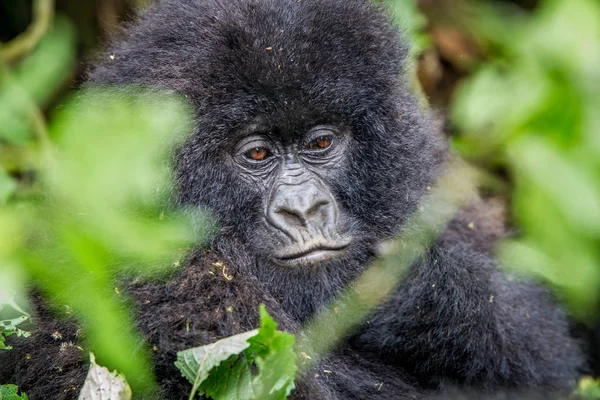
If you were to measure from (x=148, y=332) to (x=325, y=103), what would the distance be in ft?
3.79

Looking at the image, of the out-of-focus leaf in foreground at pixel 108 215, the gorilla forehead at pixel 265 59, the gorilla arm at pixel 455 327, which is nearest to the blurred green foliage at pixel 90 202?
the out-of-focus leaf in foreground at pixel 108 215

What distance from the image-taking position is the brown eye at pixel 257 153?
10.8 ft

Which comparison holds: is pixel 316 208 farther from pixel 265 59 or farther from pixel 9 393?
pixel 9 393

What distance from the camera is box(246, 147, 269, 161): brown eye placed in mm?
3293

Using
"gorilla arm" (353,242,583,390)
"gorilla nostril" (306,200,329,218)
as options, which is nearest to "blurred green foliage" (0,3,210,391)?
"gorilla nostril" (306,200,329,218)

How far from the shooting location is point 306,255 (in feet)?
10.4

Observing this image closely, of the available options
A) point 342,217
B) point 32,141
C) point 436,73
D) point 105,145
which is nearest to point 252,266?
point 342,217

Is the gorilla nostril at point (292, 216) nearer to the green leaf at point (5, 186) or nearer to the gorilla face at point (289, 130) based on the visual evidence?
the gorilla face at point (289, 130)

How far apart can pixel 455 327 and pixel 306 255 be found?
725 millimetres

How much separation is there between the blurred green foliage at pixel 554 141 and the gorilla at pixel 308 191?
2.56 feet

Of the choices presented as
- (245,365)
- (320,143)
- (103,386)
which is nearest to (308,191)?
(320,143)

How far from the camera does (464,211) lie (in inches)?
165

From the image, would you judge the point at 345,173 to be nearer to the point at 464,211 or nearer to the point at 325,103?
the point at 325,103

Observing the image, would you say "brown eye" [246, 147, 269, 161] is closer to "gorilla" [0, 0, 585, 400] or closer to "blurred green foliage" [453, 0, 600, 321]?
"gorilla" [0, 0, 585, 400]
